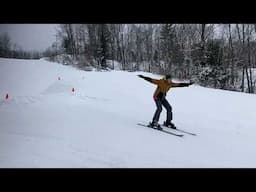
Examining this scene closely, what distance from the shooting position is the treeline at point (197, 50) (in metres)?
24.0

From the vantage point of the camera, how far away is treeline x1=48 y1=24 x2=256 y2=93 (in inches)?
944

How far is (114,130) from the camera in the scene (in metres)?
6.12

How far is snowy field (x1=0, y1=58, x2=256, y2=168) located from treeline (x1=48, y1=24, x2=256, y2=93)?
38.9 feet

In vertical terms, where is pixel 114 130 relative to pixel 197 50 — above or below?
below

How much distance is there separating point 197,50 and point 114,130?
20493 mm

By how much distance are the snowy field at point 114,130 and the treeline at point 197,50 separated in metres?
11.9

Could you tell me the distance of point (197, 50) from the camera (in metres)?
24.4

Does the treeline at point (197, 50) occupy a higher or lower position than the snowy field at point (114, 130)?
higher

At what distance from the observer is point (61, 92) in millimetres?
11219

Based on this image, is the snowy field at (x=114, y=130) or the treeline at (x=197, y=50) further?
the treeline at (x=197, y=50)

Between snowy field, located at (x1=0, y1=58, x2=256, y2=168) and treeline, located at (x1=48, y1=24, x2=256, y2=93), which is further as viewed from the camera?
treeline, located at (x1=48, y1=24, x2=256, y2=93)

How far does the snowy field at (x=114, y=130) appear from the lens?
4094mm

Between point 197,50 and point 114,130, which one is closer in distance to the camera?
point 114,130

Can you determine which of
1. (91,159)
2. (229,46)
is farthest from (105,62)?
(91,159)
